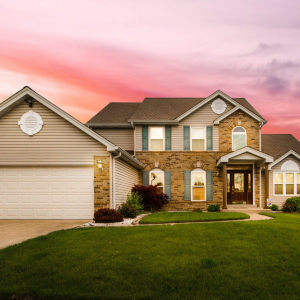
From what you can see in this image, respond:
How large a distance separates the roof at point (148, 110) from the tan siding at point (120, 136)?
0.66 metres

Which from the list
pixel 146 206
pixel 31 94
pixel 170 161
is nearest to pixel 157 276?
pixel 31 94

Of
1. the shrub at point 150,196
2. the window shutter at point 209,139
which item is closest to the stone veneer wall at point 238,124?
the window shutter at point 209,139

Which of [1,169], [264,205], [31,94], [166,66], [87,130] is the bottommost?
[264,205]

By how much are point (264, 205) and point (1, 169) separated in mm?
15698

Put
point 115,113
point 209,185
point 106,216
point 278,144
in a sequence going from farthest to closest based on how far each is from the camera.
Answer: point 278,144
point 115,113
point 209,185
point 106,216

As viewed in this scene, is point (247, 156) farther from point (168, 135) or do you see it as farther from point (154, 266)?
point (154, 266)

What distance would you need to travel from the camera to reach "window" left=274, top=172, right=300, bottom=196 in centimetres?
1928

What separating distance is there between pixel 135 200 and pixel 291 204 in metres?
9.99

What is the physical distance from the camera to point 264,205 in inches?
737

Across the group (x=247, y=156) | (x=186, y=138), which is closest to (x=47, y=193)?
(x=186, y=138)

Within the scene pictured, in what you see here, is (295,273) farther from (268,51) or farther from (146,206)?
(268,51)

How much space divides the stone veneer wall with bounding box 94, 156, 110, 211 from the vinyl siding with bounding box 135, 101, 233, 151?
20.7ft

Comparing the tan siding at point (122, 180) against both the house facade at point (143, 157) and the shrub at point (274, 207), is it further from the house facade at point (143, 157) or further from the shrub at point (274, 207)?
the shrub at point (274, 207)

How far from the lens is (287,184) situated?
1936 cm
